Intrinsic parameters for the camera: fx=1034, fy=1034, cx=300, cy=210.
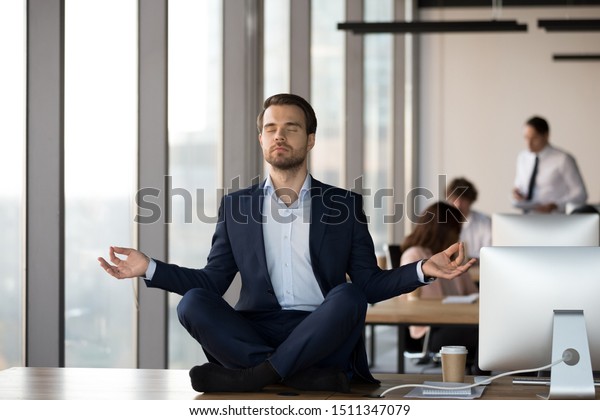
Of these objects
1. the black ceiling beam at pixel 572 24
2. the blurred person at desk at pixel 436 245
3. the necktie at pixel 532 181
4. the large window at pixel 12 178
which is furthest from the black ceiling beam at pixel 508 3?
the large window at pixel 12 178

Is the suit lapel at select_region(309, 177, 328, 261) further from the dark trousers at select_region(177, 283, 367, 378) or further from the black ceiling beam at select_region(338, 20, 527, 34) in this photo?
the black ceiling beam at select_region(338, 20, 527, 34)

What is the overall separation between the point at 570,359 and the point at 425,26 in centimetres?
536

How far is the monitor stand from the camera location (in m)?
2.62

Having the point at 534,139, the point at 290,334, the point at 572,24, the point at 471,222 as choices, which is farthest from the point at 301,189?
the point at 534,139

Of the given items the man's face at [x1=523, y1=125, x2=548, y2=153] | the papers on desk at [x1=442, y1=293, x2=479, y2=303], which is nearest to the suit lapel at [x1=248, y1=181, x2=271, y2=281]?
the papers on desk at [x1=442, y1=293, x2=479, y2=303]

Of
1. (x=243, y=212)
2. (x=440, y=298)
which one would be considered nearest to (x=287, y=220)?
(x=243, y=212)

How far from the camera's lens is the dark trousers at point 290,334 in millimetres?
2830

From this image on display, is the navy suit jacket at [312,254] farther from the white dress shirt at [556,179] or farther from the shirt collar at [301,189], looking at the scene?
the white dress shirt at [556,179]

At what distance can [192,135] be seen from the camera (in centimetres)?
543

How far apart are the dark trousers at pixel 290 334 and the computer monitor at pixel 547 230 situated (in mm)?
1289

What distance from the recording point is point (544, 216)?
163 inches

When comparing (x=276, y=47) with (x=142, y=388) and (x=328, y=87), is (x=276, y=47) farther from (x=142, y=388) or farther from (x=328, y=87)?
(x=142, y=388)

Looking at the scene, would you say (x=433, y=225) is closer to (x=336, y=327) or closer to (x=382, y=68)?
(x=336, y=327)

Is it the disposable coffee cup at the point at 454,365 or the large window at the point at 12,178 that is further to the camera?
the large window at the point at 12,178
